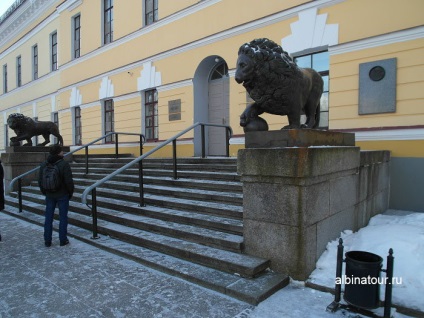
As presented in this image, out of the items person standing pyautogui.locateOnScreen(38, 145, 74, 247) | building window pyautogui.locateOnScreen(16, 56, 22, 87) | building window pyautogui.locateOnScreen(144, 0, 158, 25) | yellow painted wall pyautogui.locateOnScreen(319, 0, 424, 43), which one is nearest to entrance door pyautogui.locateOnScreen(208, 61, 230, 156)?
building window pyautogui.locateOnScreen(144, 0, 158, 25)

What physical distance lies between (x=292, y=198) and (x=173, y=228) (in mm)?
2051

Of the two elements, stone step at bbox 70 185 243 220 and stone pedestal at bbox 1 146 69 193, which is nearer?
stone step at bbox 70 185 243 220

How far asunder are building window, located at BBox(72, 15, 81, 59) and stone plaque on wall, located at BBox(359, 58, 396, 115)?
45.8ft

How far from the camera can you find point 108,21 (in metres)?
14.1

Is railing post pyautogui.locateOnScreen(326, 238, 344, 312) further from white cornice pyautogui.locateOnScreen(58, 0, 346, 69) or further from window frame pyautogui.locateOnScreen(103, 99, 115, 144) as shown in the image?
window frame pyautogui.locateOnScreen(103, 99, 115, 144)

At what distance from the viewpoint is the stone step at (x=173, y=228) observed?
4.24 metres

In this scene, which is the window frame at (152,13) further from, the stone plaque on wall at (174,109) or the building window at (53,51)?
the building window at (53,51)

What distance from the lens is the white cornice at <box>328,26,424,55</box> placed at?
6160mm

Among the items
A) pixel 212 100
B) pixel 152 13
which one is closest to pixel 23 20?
pixel 152 13

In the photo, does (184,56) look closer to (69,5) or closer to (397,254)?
(397,254)

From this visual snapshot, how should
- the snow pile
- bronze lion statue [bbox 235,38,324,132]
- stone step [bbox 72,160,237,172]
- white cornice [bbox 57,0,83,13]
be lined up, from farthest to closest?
1. white cornice [bbox 57,0,83,13]
2. stone step [bbox 72,160,237,172]
3. bronze lion statue [bbox 235,38,324,132]
4. the snow pile

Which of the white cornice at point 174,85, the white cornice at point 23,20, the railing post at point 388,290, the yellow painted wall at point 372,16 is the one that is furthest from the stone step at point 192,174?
the white cornice at point 23,20

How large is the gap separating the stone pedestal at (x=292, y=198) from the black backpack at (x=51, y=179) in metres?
3.05

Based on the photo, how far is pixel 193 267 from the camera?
4008 mm
